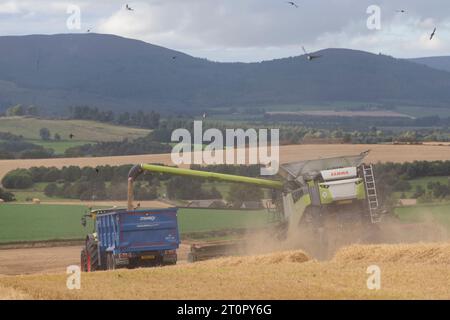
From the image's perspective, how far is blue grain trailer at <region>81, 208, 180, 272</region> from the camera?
105 ft

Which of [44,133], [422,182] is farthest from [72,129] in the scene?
[422,182]

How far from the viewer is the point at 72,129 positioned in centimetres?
12250

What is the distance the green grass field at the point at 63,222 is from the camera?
177ft

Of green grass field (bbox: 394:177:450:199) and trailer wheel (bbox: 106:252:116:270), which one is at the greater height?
green grass field (bbox: 394:177:450:199)

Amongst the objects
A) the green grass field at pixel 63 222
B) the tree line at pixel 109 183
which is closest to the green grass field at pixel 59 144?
the tree line at pixel 109 183

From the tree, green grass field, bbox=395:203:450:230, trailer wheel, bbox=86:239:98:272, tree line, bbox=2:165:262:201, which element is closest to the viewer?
trailer wheel, bbox=86:239:98:272

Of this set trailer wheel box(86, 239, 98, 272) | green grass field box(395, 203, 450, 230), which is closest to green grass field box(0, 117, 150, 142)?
green grass field box(395, 203, 450, 230)

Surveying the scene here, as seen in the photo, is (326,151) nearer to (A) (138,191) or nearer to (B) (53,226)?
(A) (138,191)

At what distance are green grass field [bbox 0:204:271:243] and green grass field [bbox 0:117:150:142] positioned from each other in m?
51.8

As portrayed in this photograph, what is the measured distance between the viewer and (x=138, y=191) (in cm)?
6462

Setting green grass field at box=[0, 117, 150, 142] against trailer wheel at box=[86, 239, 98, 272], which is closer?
trailer wheel at box=[86, 239, 98, 272]

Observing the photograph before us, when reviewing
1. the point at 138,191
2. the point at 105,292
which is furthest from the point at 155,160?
the point at 105,292

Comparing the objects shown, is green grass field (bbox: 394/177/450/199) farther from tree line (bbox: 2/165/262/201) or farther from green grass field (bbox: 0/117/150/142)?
green grass field (bbox: 0/117/150/142)

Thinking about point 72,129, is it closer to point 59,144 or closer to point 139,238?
point 59,144
